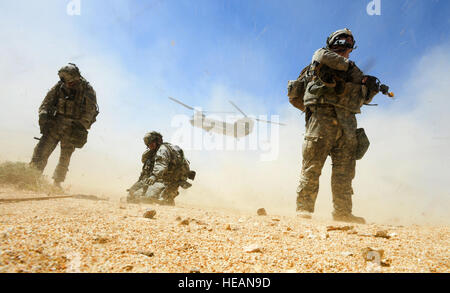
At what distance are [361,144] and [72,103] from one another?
6066 millimetres

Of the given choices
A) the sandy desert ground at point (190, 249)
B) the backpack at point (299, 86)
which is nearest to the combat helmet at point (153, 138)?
the backpack at point (299, 86)

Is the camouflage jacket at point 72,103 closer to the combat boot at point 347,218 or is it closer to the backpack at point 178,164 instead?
the backpack at point 178,164

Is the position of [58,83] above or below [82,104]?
above

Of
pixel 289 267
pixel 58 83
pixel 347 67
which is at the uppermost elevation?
pixel 58 83

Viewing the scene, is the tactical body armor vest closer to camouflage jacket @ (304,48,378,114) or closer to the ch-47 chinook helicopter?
camouflage jacket @ (304,48,378,114)

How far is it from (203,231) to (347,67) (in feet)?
9.74

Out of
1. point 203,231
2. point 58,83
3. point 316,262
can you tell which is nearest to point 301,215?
point 203,231

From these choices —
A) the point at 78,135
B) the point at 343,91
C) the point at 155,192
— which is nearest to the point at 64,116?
the point at 78,135

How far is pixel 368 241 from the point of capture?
1.89m

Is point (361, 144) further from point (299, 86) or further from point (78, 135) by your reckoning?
point (78, 135)

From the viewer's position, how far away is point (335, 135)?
3.80m

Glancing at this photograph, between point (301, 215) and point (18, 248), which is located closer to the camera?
point (18, 248)

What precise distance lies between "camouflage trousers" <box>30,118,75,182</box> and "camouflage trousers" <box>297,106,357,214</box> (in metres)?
5.40
